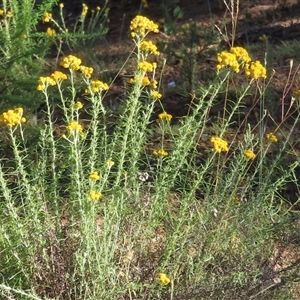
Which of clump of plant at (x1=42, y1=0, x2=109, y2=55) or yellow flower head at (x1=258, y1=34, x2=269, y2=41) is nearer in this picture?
clump of plant at (x1=42, y1=0, x2=109, y2=55)

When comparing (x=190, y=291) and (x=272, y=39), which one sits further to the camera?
(x=272, y=39)

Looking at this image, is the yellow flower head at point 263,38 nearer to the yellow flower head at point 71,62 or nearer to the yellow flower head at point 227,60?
the yellow flower head at point 227,60

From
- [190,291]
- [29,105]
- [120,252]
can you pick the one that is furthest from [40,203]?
[29,105]

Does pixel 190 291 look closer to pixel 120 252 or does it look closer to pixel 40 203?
pixel 120 252

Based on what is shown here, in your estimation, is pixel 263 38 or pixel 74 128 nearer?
pixel 74 128

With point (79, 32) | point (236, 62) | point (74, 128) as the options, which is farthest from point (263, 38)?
point (74, 128)

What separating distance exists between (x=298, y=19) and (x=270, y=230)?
4250 millimetres

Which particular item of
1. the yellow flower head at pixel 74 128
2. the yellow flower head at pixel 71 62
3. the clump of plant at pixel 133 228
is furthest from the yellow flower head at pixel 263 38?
the yellow flower head at pixel 74 128

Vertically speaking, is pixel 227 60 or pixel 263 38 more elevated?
pixel 227 60

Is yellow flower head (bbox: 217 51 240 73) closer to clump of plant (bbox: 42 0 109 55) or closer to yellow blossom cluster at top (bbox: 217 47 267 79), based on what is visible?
yellow blossom cluster at top (bbox: 217 47 267 79)

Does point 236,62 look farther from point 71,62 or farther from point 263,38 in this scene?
point 263,38

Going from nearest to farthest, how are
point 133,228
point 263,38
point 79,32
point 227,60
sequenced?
1. point 227,60
2. point 133,228
3. point 263,38
4. point 79,32

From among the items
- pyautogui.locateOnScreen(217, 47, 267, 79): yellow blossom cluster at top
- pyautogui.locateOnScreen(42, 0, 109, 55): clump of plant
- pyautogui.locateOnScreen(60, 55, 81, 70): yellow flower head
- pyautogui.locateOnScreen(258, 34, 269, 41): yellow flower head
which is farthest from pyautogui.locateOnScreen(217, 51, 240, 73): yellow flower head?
pyautogui.locateOnScreen(258, 34, 269, 41): yellow flower head

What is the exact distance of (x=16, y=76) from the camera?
15.1ft
